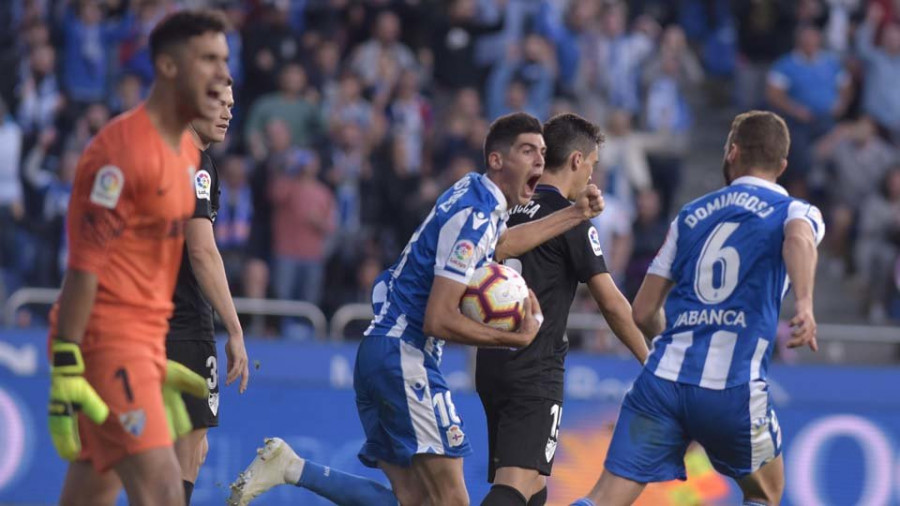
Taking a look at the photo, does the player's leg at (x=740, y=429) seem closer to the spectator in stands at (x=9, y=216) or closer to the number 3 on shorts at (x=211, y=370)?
the number 3 on shorts at (x=211, y=370)

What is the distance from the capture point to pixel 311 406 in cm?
1327

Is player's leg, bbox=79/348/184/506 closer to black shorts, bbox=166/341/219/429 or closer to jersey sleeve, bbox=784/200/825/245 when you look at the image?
black shorts, bbox=166/341/219/429

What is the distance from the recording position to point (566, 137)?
843 cm

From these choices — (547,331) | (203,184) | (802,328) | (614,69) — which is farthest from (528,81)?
(802,328)

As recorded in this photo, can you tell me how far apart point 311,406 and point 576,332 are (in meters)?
4.07

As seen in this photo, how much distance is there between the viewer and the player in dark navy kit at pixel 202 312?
8.02 metres

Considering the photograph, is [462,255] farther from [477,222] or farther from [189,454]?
[189,454]

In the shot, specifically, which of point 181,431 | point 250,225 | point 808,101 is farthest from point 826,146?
point 181,431

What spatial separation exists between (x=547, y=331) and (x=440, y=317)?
1031 mm

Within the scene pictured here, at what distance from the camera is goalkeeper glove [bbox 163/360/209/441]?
6.46 metres

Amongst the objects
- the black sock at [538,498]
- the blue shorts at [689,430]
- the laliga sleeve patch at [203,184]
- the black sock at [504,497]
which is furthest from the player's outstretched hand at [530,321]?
the laliga sleeve patch at [203,184]

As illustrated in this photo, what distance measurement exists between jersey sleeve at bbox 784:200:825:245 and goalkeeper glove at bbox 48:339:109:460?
3.62 metres

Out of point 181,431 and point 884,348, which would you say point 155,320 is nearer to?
point 181,431

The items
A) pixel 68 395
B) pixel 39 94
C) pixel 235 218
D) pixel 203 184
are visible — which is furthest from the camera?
pixel 39 94
